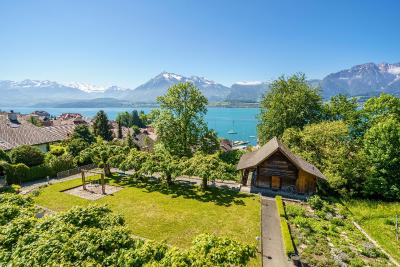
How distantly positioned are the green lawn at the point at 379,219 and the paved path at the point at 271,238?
813 centimetres

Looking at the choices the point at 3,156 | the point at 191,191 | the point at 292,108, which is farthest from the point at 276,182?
the point at 3,156

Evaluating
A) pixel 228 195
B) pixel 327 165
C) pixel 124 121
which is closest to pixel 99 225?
pixel 228 195

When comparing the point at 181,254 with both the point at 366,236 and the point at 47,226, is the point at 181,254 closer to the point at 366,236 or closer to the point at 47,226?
the point at 47,226

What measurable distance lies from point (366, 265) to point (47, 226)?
19.8 m

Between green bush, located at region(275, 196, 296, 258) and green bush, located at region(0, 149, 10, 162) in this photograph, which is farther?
green bush, located at region(0, 149, 10, 162)

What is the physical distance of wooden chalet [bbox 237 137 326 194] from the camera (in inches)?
1240

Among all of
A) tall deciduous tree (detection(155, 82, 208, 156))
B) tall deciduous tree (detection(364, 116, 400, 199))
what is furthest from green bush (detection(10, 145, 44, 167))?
tall deciduous tree (detection(364, 116, 400, 199))

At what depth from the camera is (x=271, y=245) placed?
1930 cm

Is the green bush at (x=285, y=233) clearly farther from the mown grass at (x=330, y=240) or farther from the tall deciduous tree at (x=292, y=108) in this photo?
the tall deciduous tree at (x=292, y=108)

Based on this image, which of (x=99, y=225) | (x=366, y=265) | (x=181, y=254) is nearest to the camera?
(x=181, y=254)

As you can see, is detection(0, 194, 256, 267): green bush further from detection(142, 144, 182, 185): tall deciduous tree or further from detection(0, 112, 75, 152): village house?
detection(0, 112, 75, 152): village house

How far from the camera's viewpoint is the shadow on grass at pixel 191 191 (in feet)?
96.1

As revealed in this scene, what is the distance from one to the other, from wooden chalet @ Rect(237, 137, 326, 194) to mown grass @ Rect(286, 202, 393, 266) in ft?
17.9

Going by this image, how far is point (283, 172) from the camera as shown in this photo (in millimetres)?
32562
